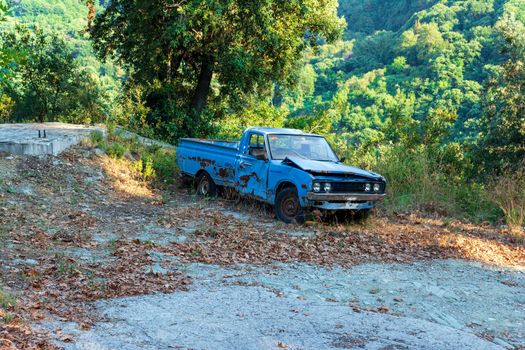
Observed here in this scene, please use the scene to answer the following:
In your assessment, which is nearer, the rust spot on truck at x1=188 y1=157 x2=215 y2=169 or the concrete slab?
the concrete slab

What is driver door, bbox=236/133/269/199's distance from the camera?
1020cm

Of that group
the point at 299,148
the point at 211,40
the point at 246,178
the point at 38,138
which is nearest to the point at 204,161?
the point at 246,178

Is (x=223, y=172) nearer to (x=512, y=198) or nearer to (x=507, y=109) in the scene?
(x=512, y=198)

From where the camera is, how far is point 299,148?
10602 millimetres

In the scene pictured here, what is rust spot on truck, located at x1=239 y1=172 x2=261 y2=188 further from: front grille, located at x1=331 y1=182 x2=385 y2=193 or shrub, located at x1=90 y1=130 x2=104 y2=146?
shrub, located at x1=90 y1=130 x2=104 y2=146

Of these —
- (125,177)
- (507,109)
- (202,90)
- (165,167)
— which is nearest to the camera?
(125,177)

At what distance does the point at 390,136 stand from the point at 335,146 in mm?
2207

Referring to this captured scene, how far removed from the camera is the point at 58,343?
4.12 metres

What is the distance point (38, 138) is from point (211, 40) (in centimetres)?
836

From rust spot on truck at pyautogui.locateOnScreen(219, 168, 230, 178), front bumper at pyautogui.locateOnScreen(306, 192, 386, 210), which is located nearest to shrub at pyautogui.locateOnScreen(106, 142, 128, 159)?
rust spot on truck at pyautogui.locateOnScreen(219, 168, 230, 178)

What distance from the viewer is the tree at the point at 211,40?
17.1 m

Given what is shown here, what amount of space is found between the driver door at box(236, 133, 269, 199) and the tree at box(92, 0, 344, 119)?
6.80m

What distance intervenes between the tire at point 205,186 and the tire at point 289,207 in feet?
7.66

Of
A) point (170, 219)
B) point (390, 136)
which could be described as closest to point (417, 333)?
point (170, 219)
